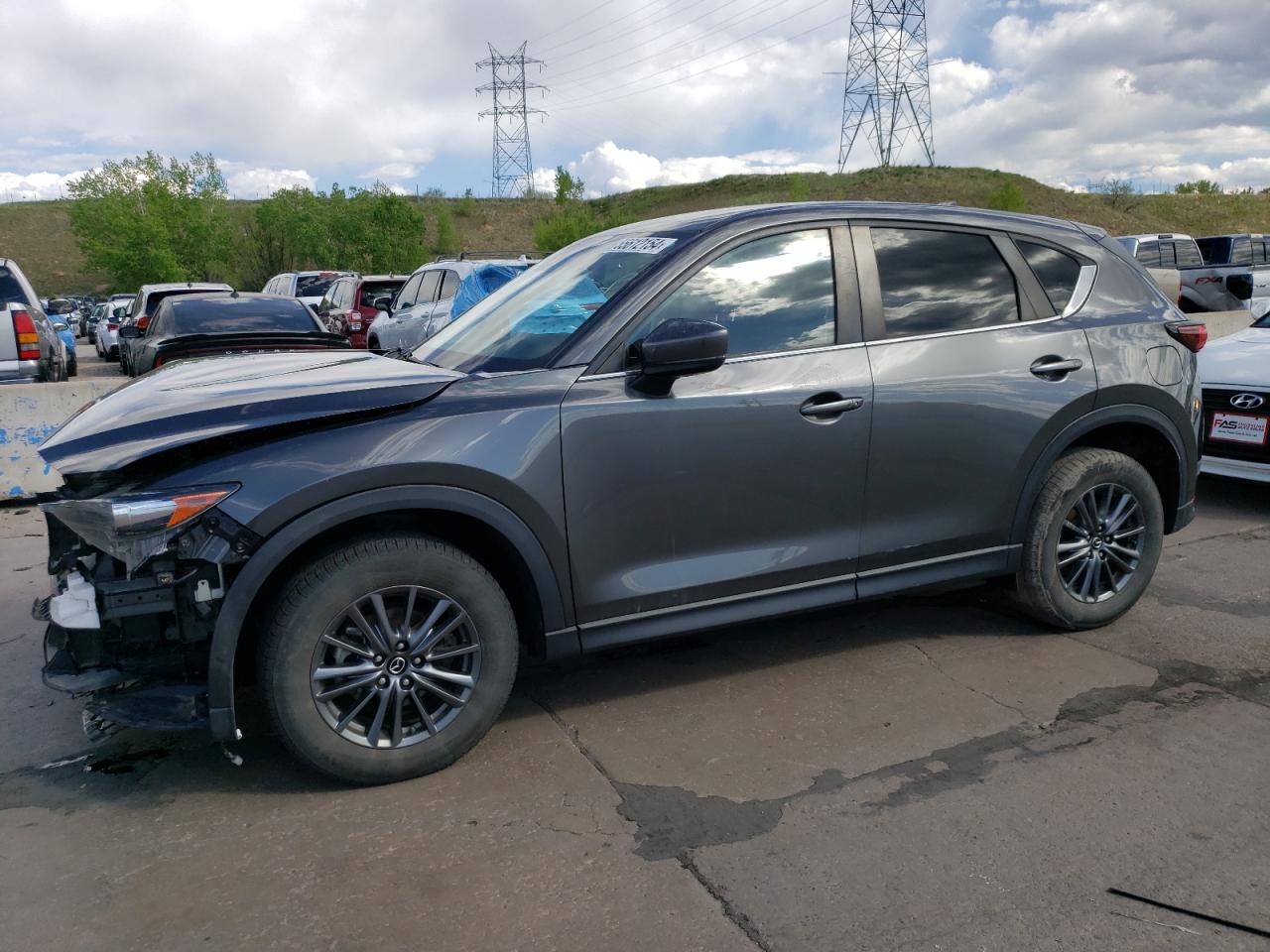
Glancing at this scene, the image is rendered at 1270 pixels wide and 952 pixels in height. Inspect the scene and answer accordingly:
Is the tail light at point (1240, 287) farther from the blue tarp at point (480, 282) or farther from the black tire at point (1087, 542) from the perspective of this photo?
the black tire at point (1087, 542)

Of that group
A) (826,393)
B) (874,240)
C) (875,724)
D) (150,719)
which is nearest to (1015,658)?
(875,724)

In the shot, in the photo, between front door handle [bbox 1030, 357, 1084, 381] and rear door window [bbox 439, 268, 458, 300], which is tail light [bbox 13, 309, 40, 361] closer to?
rear door window [bbox 439, 268, 458, 300]

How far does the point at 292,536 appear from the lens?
10.1 ft

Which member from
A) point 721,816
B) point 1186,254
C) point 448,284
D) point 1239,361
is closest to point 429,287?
point 448,284

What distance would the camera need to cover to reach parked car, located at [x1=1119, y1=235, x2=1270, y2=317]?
15703mm

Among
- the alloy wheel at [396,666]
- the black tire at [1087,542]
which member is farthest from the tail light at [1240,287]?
the alloy wheel at [396,666]

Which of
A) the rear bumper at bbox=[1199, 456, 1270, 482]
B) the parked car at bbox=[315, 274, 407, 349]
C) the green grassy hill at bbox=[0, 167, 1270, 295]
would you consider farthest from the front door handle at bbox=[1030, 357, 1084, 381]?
the green grassy hill at bbox=[0, 167, 1270, 295]

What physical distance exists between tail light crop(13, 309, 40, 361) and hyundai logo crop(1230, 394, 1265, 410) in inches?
422

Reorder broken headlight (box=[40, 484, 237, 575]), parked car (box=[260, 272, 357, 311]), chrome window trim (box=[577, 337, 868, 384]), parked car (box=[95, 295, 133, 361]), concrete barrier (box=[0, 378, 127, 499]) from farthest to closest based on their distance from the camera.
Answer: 1. parked car (box=[95, 295, 133, 361])
2. parked car (box=[260, 272, 357, 311])
3. concrete barrier (box=[0, 378, 127, 499])
4. chrome window trim (box=[577, 337, 868, 384])
5. broken headlight (box=[40, 484, 237, 575])

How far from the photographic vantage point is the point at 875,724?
380cm

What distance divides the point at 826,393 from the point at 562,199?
77.1m

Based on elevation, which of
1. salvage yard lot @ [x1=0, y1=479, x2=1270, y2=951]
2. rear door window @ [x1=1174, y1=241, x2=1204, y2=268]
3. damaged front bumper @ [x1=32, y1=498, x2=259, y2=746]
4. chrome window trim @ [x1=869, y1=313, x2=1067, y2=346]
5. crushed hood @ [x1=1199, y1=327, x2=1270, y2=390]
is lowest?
salvage yard lot @ [x1=0, y1=479, x2=1270, y2=951]

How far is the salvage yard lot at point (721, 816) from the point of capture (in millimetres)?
2668

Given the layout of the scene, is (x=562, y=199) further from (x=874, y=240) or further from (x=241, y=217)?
(x=874, y=240)
